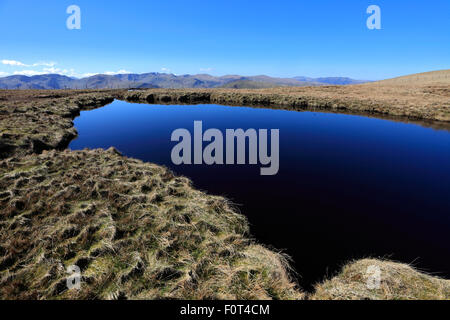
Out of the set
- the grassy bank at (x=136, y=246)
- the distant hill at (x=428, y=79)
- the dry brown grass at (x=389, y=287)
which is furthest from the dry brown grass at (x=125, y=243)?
the distant hill at (x=428, y=79)

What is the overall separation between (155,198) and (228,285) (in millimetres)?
6178

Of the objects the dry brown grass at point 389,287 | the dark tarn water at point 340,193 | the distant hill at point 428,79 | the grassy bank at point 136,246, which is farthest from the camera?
the distant hill at point 428,79

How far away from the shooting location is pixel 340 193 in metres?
13.2

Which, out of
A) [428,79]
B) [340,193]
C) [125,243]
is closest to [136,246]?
[125,243]

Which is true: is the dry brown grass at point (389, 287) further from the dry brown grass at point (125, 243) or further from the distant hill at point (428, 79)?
the distant hill at point (428, 79)

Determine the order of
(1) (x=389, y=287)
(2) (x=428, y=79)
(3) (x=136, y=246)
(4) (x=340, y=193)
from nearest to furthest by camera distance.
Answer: (1) (x=389, y=287), (3) (x=136, y=246), (4) (x=340, y=193), (2) (x=428, y=79)

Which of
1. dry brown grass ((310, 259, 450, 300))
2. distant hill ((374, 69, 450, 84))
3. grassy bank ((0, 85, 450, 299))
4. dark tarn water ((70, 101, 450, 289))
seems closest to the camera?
dry brown grass ((310, 259, 450, 300))

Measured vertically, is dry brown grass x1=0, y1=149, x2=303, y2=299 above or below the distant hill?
below

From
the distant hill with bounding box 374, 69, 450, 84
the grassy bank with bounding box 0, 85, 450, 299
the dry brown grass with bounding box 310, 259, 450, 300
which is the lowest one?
the dry brown grass with bounding box 310, 259, 450, 300

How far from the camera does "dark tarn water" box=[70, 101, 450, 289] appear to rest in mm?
8859

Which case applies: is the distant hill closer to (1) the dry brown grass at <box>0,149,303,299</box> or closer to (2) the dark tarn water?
(2) the dark tarn water

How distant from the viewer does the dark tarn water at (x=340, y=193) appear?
886 centimetres

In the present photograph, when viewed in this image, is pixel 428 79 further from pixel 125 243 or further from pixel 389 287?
pixel 125 243

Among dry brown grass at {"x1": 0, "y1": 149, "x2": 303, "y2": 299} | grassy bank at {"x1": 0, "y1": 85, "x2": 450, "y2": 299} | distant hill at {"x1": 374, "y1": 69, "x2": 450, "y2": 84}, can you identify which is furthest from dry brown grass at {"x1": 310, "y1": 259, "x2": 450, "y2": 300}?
distant hill at {"x1": 374, "y1": 69, "x2": 450, "y2": 84}
